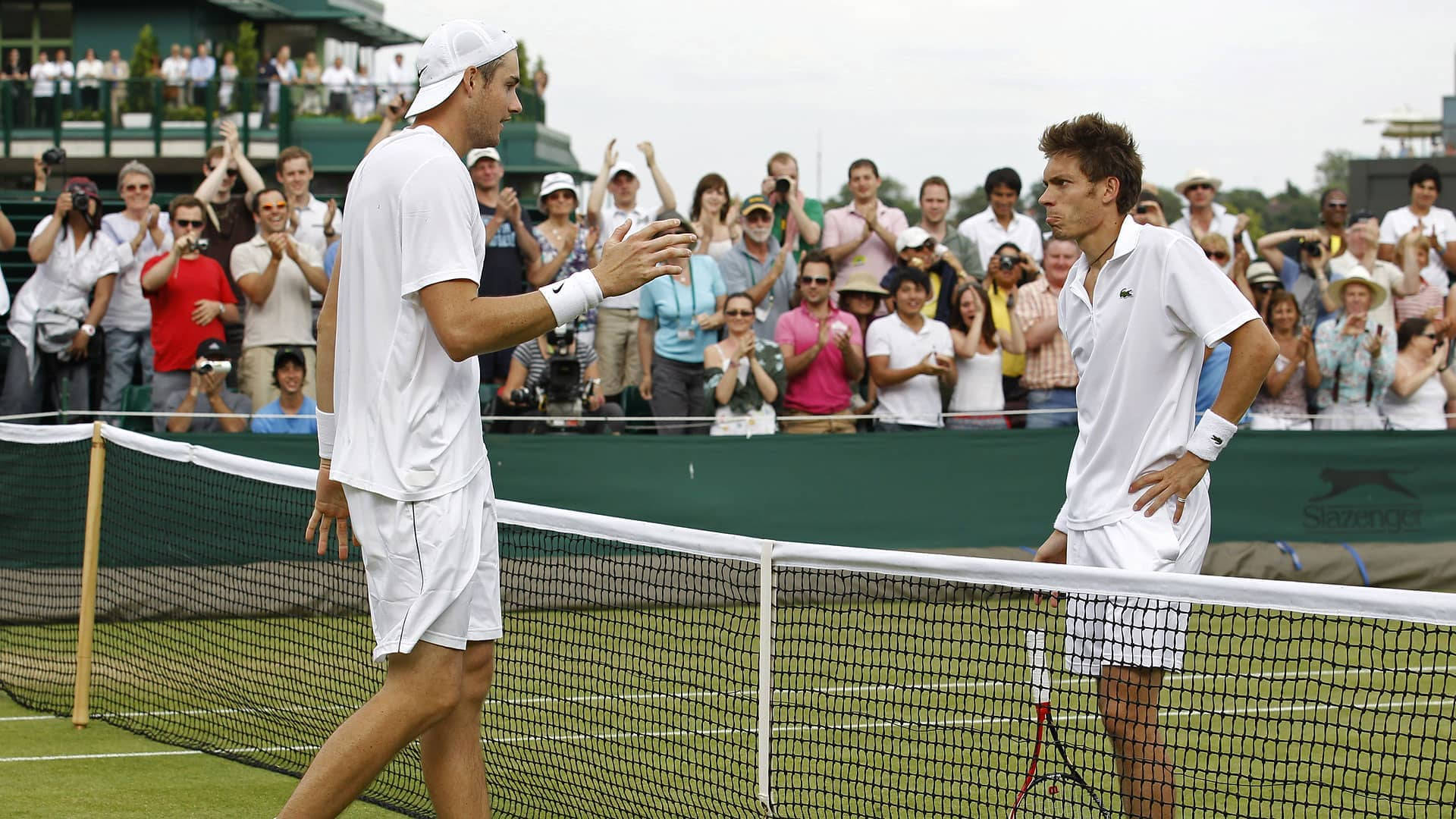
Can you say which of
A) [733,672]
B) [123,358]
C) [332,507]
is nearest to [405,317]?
[332,507]

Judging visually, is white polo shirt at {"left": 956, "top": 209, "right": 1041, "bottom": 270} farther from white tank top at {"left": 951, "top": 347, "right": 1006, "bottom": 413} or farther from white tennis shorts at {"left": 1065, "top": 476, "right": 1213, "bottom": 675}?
white tennis shorts at {"left": 1065, "top": 476, "right": 1213, "bottom": 675}

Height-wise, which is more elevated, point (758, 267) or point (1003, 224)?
point (1003, 224)

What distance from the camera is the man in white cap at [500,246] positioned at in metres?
11.8

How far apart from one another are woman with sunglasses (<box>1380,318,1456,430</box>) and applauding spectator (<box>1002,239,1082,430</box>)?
2.82 meters

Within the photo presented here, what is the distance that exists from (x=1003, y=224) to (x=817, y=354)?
2421 mm

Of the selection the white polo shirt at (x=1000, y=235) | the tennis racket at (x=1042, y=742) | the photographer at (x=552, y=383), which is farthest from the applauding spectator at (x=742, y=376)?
the tennis racket at (x=1042, y=742)

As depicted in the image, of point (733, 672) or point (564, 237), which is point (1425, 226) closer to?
point (564, 237)

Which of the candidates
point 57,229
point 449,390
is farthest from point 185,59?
point 449,390

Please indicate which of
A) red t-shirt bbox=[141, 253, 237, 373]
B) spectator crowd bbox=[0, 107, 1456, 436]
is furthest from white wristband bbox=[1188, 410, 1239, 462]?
red t-shirt bbox=[141, 253, 237, 373]

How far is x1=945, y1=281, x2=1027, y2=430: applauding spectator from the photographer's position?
11953mm

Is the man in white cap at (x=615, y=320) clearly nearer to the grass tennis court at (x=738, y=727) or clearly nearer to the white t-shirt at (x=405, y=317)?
the grass tennis court at (x=738, y=727)

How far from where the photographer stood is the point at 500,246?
1189cm

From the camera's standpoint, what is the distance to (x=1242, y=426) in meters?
12.5

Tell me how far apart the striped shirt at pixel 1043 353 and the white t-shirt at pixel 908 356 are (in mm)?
640
